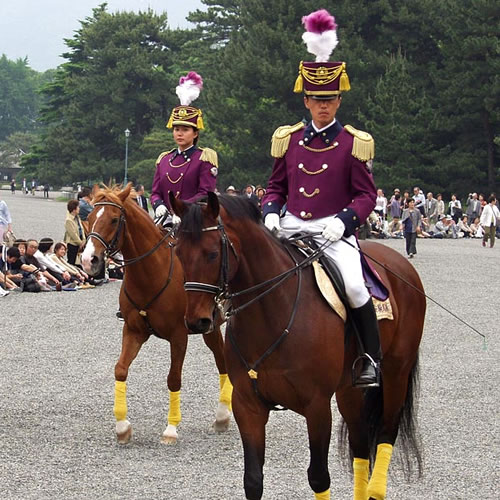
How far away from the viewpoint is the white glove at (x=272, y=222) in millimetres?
5051

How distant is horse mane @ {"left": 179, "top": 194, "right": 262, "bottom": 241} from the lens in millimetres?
4289

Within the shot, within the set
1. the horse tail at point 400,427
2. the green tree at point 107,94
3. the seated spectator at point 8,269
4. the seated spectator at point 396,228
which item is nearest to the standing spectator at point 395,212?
the seated spectator at point 396,228

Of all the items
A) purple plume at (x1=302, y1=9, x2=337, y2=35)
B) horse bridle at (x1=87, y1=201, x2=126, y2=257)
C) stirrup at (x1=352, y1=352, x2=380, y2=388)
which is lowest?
stirrup at (x1=352, y1=352, x2=380, y2=388)

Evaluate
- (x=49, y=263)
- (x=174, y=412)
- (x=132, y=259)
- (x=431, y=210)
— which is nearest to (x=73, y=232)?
(x=49, y=263)

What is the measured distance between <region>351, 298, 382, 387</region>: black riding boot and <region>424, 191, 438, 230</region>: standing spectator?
34.4 metres

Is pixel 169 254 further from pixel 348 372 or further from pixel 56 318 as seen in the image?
pixel 56 318

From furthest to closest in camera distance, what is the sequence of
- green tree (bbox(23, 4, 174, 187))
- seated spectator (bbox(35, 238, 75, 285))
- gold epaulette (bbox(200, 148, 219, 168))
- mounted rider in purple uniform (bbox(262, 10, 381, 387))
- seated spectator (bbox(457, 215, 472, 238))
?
green tree (bbox(23, 4, 174, 187)) → seated spectator (bbox(457, 215, 472, 238)) → seated spectator (bbox(35, 238, 75, 285)) → gold epaulette (bbox(200, 148, 219, 168)) → mounted rider in purple uniform (bbox(262, 10, 381, 387))

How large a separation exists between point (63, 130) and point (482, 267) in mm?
49142

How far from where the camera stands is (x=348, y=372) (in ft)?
17.4

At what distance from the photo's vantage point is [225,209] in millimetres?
4574

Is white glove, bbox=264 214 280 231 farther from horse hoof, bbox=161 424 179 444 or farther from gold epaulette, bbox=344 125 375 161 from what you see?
horse hoof, bbox=161 424 179 444

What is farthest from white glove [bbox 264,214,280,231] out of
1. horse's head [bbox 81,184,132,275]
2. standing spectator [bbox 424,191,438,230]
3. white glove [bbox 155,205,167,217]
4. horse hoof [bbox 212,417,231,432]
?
standing spectator [bbox 424,191,438,230]

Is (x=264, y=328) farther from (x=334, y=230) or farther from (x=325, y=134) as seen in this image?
(x=325, y=134)

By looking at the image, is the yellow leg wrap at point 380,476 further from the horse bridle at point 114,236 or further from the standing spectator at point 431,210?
the standing spectator at point 431,210
